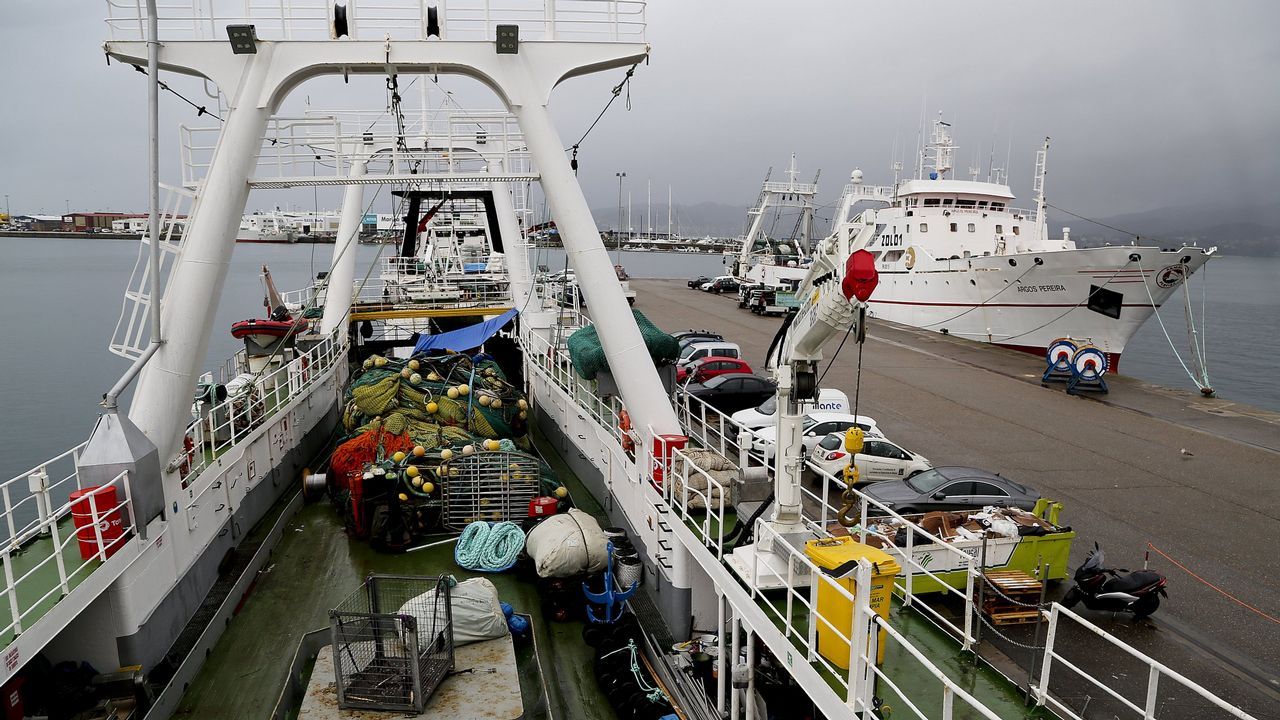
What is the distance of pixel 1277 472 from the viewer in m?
16.4

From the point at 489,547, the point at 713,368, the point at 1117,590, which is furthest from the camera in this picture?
the point at 713,368

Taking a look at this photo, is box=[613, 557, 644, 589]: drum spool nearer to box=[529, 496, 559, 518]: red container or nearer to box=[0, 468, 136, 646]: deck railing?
box=[529, 496, 559, 518]: red container

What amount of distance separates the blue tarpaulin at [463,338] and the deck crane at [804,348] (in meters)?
12.7

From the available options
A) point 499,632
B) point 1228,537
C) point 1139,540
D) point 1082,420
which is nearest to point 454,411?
point 499,632

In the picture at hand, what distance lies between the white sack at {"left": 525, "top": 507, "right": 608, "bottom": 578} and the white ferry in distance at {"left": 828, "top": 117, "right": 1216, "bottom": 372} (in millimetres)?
18596

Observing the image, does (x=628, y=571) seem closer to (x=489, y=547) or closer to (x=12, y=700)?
(x=489, y=547)

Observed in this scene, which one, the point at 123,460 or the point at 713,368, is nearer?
the point at 123,460

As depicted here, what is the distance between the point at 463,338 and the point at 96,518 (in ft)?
40.3

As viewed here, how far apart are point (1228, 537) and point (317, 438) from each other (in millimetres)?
17379

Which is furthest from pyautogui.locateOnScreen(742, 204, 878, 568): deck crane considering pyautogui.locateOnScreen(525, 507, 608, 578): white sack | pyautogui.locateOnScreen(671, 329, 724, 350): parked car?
pyautogui.locateOnScreen(671, 329, 724, 350): parked car

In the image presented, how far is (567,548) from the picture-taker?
9.55 metres

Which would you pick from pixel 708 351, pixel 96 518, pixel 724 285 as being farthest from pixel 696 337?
pixel 724 285

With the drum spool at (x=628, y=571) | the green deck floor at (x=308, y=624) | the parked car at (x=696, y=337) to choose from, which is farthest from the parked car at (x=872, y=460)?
the parked car at (x=696, y=337)

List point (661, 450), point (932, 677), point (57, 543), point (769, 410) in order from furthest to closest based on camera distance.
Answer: point (769, 410) < point (661, 450) < point (57, 543) < point (932, 677)
